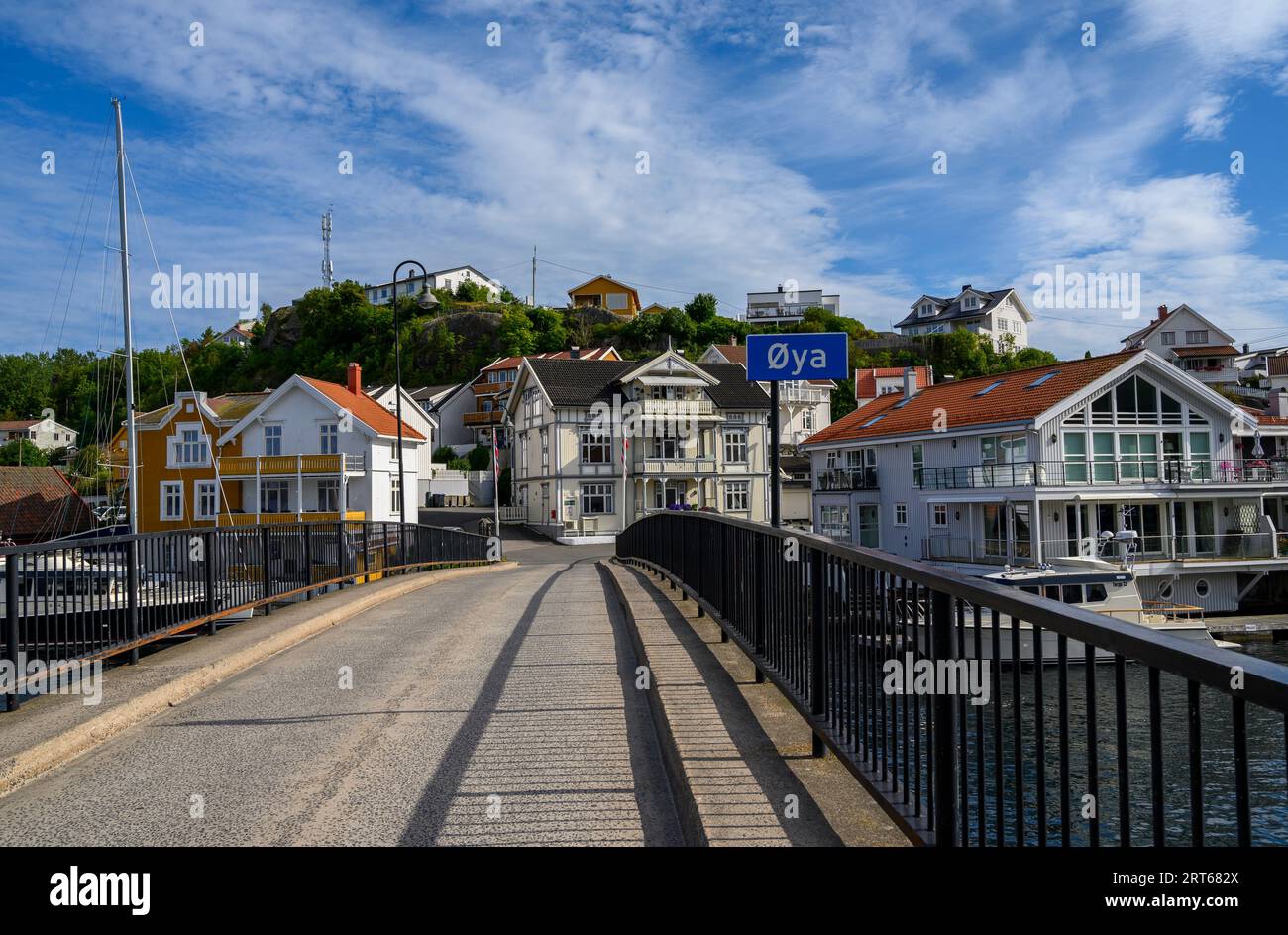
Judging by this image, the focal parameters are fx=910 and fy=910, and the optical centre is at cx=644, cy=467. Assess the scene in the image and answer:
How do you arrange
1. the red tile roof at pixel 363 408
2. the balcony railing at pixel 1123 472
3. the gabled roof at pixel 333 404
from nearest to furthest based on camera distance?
the balcony railing at pixel 1123 472, the gabled roof at pixel 333 404, the red tile roof at pixel 363 408

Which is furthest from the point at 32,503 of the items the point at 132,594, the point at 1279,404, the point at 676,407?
the point at 1279,404

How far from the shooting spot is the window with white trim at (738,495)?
60250 mm

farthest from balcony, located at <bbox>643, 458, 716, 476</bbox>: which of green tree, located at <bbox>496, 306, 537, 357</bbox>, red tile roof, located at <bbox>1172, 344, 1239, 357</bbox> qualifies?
red tile roof, located at <bbox>1172, 344, 1239, 357</bbox>

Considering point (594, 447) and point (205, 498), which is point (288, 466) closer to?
point (205, 498)

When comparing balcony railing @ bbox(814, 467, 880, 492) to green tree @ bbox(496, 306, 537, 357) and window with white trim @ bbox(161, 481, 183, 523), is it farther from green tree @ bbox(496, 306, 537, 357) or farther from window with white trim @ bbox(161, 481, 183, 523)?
green tree @ bbox(496, 306, 537, 357)

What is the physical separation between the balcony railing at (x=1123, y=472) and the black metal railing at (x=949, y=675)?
95.3ft

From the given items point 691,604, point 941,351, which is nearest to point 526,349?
point 941,351

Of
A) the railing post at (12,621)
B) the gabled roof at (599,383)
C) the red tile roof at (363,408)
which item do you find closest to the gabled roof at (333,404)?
the red tile roof at (363,408)

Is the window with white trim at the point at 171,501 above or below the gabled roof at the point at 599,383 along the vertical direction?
below

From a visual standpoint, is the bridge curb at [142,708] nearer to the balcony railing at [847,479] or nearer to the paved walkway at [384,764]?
the paved walkway at [384,764]

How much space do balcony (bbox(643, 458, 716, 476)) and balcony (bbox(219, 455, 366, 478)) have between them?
18.1m

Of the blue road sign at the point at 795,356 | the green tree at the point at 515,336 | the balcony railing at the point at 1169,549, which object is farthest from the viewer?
the green tree at the point at 515,336

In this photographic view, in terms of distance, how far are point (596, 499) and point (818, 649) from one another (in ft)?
173
